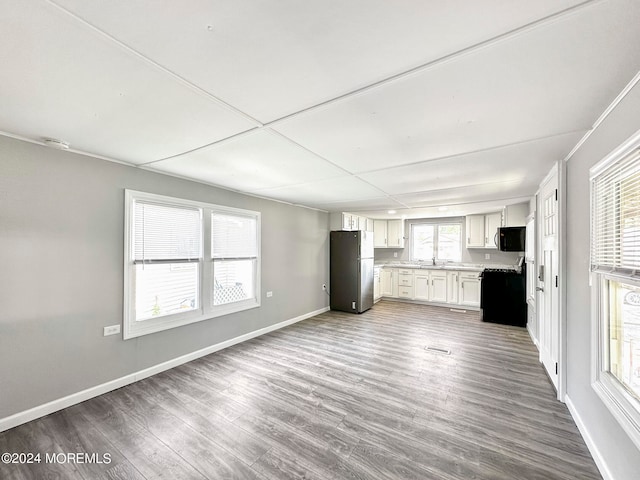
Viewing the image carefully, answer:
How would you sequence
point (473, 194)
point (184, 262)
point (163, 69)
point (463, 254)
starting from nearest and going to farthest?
point (163, 69) < point (184, 262) < point (473, 194) < point (463, 254)

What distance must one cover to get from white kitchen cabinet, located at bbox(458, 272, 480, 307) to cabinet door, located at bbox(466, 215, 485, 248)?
80 centimetres

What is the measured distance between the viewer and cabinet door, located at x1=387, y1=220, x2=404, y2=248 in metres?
7.52

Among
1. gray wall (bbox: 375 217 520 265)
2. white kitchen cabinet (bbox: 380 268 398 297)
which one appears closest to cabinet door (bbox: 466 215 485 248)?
gray wall (bbox: 375 217 520 265)

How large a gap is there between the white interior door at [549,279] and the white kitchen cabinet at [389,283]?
3587 mm

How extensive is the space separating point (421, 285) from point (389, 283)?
850 mm

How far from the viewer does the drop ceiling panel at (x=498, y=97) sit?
3.57 ft

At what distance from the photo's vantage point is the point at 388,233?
302 inches

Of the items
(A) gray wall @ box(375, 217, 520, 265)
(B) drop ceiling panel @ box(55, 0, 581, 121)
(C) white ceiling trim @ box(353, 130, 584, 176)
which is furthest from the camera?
(A) gray wall @ box(375, 217, 520, 265)

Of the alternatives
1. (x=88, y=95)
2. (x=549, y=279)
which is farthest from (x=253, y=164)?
(x=549, y=279)

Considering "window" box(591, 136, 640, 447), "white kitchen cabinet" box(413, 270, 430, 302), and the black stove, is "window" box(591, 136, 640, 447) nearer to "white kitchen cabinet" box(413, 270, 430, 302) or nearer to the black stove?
the black stove

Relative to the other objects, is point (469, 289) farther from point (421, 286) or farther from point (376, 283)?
point (376, 283)

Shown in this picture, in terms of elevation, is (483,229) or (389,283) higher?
(483,229)

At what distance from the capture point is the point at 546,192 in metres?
3.27

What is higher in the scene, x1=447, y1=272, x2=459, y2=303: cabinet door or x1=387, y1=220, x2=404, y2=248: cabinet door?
x1=387, y1=220, x2=404, y2=248: cabinet door
